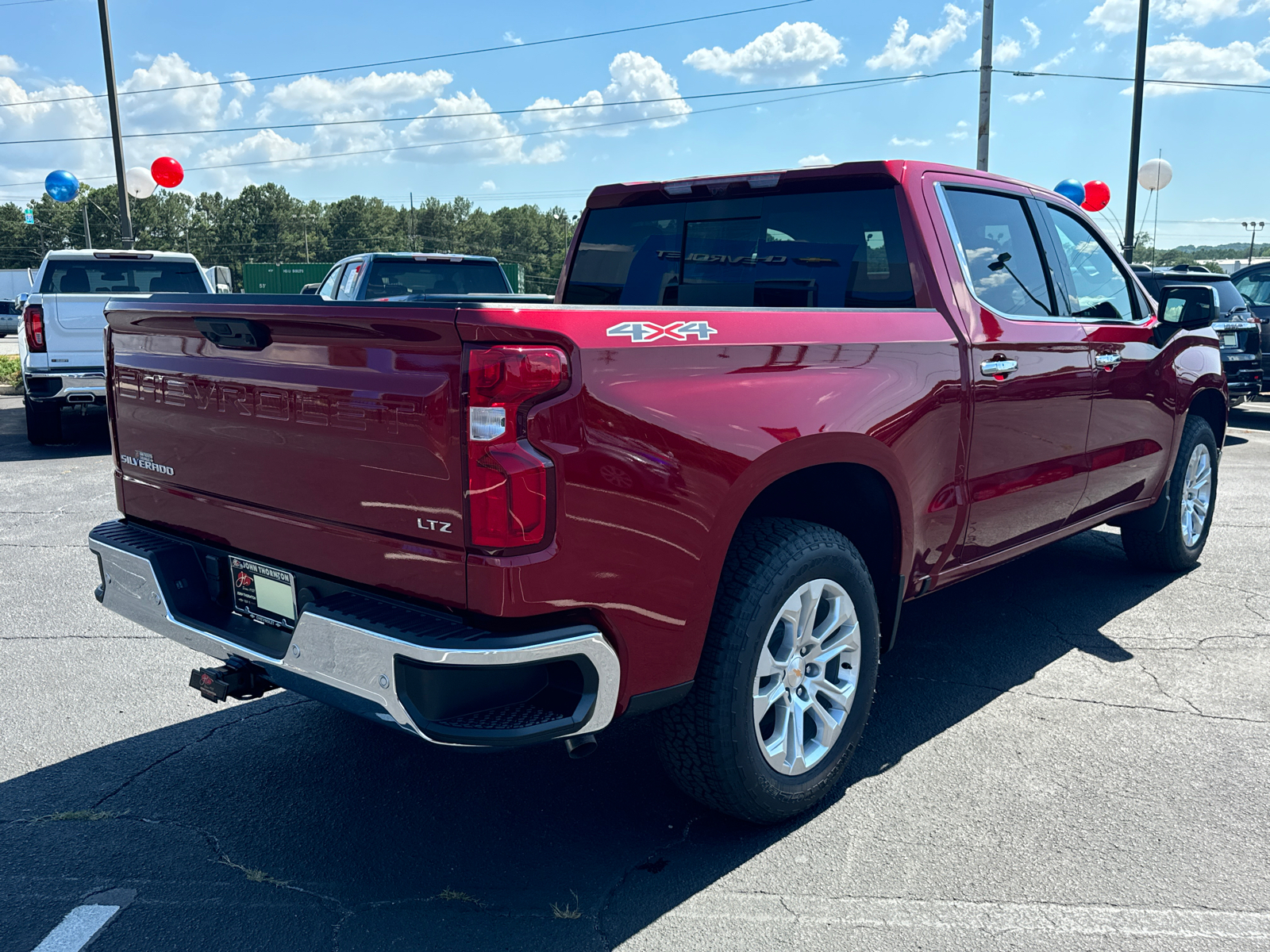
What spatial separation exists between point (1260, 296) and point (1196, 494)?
10591mm

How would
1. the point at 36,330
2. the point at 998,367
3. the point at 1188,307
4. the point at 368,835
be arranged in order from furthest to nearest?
1. the point at 36,330
2. the point at 1188,307
3. the point at 998,367
4. the point at 368,835

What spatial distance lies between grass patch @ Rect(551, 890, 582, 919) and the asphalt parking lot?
0.01m

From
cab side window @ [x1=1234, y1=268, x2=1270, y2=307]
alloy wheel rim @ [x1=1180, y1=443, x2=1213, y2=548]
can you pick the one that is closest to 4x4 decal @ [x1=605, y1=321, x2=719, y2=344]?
alloy wheel rim @ [x1=1180, y1=443, x2=1213, y2=548]

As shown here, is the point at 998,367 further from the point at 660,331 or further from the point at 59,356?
Result: the point at 59,356

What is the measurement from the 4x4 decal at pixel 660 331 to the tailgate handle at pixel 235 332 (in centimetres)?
97

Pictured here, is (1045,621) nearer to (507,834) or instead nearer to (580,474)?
(507,834)

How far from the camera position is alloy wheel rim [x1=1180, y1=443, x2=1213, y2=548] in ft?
18.5

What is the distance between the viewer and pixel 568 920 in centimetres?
261

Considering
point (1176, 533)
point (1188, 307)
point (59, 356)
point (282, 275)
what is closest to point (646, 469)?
point (1188, 307)

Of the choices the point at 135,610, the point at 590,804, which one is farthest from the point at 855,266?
the point at 135,610

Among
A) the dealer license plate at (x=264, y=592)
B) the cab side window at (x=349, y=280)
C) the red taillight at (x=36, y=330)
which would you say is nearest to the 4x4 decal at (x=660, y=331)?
the dealer license plate at (x=264, y=592)

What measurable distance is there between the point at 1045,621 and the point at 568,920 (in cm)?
332

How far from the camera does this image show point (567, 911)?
2.65 metres

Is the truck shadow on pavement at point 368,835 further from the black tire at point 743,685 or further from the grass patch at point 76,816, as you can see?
the black tire at point 743,685
